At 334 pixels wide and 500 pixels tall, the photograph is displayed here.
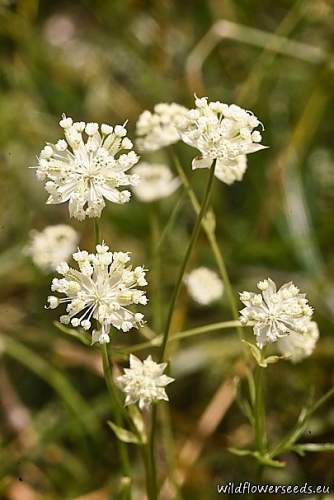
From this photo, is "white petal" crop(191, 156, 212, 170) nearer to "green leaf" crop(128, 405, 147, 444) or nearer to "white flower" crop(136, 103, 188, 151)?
"white flower" crop(136, 103, 188, 151)

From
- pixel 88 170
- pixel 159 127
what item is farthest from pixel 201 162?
pixel 159 127

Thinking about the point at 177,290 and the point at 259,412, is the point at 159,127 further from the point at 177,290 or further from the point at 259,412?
the point at 259,412

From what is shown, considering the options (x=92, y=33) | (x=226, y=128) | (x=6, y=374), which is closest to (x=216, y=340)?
(x=6, y=374)

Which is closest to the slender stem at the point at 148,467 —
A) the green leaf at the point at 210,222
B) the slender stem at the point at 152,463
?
the slender stem at the point at 152,463

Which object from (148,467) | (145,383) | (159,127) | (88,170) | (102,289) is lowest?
(148,467)

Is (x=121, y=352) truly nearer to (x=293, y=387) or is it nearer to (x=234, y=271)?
(x=293, y=387)

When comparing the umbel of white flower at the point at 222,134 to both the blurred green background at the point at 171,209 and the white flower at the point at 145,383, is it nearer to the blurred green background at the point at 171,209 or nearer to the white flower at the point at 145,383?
the white flower at the point at 145,383
